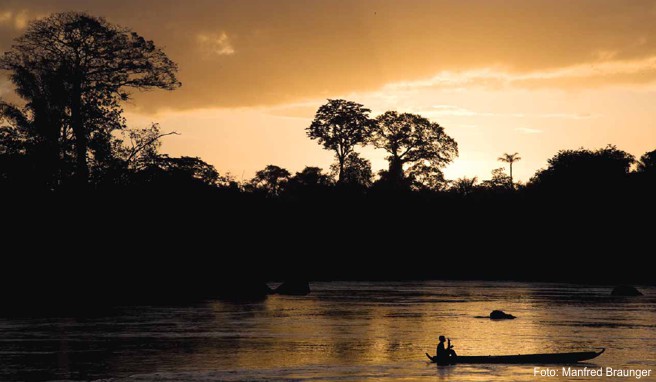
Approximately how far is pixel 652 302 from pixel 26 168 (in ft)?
169

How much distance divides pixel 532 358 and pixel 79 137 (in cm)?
5006

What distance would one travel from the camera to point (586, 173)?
127 meters

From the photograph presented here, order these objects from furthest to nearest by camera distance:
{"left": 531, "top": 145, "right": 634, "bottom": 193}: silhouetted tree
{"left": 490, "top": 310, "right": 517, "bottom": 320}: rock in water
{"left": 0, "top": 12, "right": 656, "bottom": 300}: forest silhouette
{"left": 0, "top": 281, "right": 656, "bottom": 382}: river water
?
1. {"left": 531, "top": 145, "right": 634, "bottom": 193}: silhouetted tree
2. {"left": 0, "top": 12, "right": 656, "bottom": 300}: forest silhouette
3. {"left": 490, "top": 310, "right": 517, "bottom": 320}: rock in water
4. {"left": 0, "top": 281, "right": 656, "bottom": 382}: river water

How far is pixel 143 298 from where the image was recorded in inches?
3241

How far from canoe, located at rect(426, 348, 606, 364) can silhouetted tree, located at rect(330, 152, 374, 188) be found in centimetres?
9731

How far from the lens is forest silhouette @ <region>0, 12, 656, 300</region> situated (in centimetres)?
7688

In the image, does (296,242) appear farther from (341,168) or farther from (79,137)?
(79,137)

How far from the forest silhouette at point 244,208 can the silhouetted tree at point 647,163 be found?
0.35 metres

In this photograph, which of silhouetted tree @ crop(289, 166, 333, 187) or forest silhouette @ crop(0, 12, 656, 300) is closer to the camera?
forest silhouette @ crop(0, 12, 656, 300)

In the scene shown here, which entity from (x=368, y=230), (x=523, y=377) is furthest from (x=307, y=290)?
(x=523, y=377)

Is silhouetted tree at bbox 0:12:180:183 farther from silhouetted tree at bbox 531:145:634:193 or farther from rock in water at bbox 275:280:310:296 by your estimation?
silhouetted tree at bbox 531:145:634:193

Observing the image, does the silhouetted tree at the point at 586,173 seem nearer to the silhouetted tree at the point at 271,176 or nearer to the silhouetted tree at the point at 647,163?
the silhouetted tree at the point at 647,163

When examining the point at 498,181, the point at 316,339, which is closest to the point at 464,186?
the point at 498,181

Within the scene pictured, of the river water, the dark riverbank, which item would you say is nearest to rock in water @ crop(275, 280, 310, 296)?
the dark riverbank
